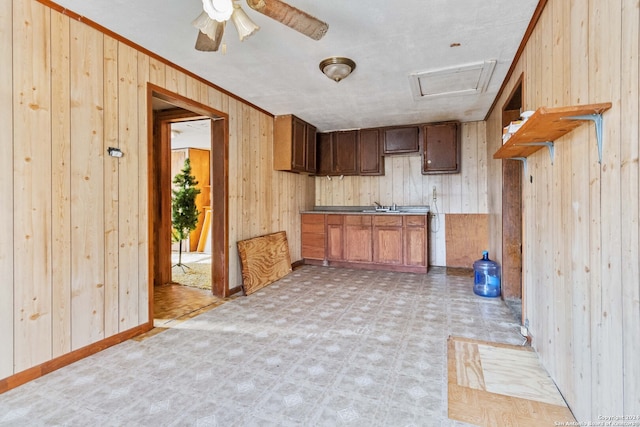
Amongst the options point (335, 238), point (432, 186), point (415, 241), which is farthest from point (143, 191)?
point (432, 186)

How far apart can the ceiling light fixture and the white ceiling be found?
0.06 metres

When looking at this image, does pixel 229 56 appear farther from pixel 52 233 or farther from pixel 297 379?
pixel 297 379

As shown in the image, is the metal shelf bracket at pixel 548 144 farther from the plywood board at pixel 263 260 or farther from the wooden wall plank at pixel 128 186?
the plywood board at pixel 263 260

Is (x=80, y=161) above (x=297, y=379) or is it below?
above

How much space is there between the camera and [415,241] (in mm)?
4840

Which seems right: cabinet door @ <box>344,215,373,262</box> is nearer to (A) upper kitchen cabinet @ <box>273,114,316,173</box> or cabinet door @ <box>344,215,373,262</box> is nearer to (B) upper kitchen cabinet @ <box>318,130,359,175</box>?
(B) upper kitchen cabinet @ <box>318,130,359,175</box>

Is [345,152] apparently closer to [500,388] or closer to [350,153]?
[350,153]

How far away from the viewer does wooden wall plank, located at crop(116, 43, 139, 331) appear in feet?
8.23

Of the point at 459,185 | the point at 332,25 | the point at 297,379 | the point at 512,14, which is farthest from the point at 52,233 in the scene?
the point at 459,185

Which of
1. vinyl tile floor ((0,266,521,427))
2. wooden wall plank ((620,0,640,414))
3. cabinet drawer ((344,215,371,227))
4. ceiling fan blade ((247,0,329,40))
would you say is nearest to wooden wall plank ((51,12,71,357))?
vinyl tile floor ((0,266,521,427))

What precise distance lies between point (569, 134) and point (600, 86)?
1.24 feet

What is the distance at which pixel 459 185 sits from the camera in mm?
5227

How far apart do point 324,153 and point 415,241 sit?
2.33m

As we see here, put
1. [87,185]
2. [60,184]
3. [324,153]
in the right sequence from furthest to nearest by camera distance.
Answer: [324,153] → [87,185] → [60,184]
